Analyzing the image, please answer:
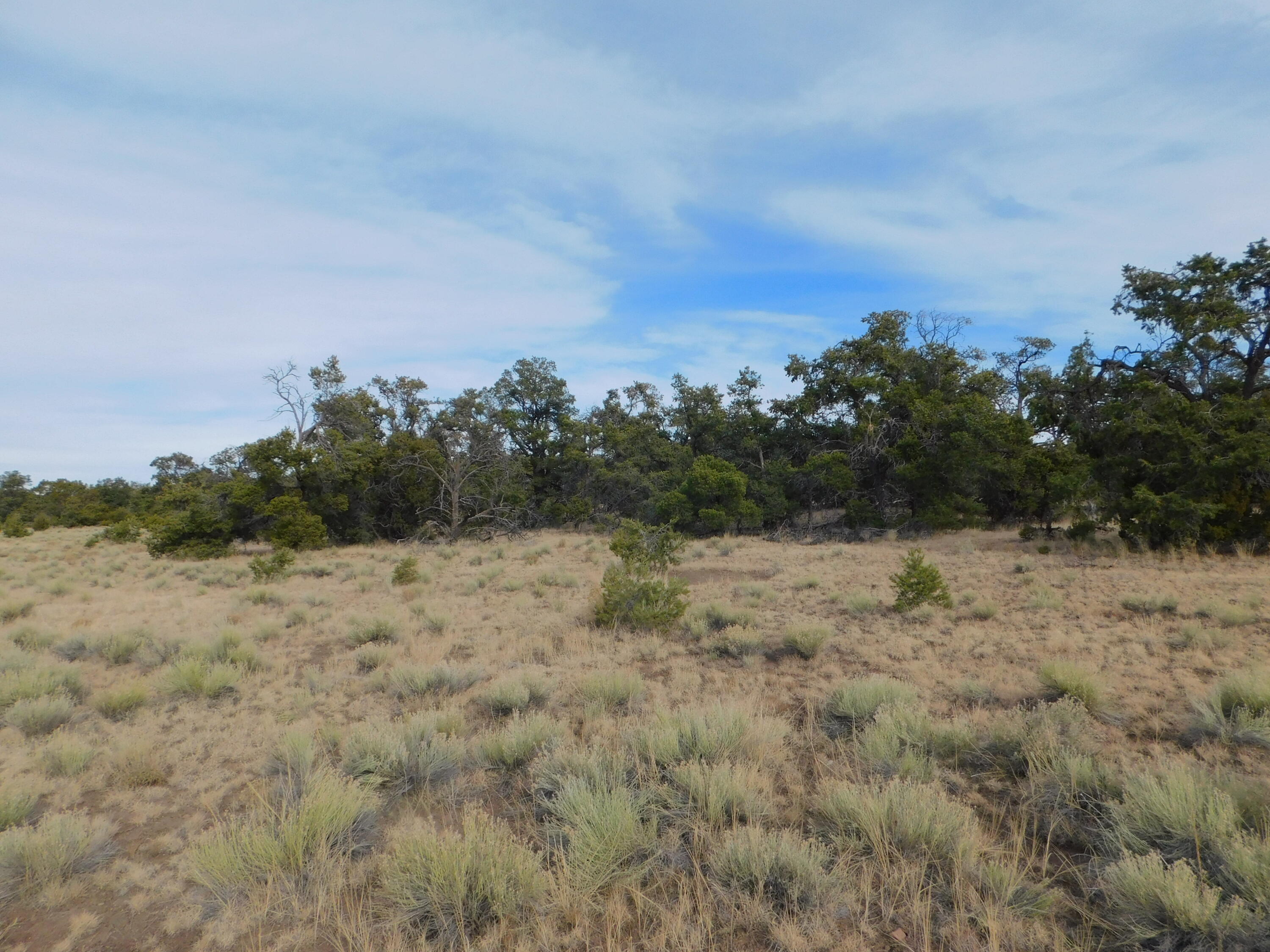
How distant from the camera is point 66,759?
5.05 meters

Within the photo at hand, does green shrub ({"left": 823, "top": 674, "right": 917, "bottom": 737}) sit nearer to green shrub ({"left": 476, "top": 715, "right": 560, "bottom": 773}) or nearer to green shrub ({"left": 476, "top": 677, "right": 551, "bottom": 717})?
green shrub ({"left": 476, "top": 715, "right": 560, "bottom": 773})

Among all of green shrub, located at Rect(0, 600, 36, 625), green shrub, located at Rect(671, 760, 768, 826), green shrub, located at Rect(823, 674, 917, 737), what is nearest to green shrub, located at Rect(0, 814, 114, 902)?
green shrub, located at Rect(671, 760, 768, 826)

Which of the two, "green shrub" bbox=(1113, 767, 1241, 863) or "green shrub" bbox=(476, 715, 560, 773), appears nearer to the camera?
"green shrub" bbox=(1113, 767, 1241, 863)

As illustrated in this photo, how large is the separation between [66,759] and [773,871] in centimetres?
604

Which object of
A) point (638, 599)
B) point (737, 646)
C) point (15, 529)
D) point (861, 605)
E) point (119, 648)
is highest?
point (15, 529)

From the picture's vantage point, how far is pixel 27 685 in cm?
671

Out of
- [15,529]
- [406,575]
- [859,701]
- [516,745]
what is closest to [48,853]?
[516,745]

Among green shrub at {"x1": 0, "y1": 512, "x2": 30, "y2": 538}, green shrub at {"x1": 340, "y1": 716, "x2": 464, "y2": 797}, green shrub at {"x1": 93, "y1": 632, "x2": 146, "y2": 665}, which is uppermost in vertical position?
green shrub at {"x1": 0, "y1": 512, "x2": 30, "y2": 538}

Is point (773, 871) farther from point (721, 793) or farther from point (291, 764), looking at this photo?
point (291, 764)

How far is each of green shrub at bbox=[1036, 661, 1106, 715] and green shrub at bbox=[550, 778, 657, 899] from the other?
4179 millimetres

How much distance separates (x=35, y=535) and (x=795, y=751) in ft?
152

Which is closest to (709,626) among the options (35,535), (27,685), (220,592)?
(27,685)

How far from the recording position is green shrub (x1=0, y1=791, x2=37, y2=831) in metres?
4.13

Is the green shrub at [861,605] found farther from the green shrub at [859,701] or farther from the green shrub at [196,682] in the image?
the green shrub at [196,682]
